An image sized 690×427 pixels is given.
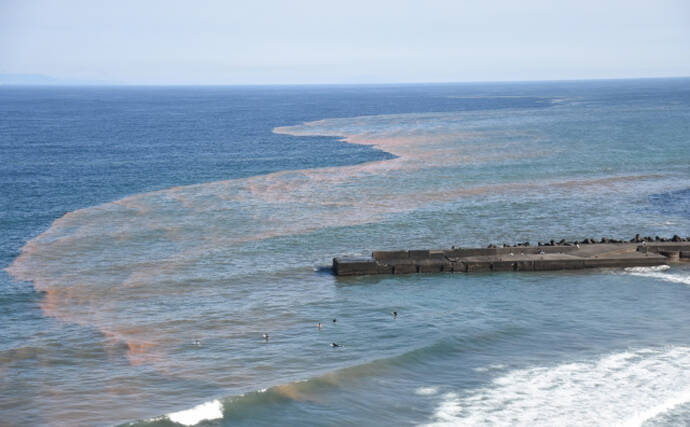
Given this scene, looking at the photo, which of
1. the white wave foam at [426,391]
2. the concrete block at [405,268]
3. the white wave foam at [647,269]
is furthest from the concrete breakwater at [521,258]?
the white wave foam at [426,391]

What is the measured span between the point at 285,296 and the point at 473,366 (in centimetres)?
1698

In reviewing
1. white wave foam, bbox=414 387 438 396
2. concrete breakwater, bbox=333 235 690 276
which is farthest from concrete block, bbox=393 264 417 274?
white wave foam, bbox=414 387 438 396

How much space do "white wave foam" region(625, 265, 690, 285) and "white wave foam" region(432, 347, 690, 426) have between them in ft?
52.4

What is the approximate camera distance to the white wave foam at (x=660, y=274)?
5509 cm

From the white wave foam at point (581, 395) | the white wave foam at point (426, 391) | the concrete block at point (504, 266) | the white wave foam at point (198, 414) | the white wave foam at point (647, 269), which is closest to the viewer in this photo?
the white wave foam at point (581, 395)

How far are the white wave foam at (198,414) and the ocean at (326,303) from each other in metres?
0.09

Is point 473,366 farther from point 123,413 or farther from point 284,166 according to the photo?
point 284,166

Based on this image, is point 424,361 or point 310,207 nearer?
point 424,361

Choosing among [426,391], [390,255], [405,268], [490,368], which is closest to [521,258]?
[405,268]

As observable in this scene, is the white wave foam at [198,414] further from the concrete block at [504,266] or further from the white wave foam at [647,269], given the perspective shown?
the white wave foam at [647,269]

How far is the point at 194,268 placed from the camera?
59.5 metres

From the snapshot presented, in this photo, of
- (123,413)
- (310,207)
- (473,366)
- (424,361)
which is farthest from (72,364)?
(310,207)

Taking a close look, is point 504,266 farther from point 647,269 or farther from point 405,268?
point 647,269

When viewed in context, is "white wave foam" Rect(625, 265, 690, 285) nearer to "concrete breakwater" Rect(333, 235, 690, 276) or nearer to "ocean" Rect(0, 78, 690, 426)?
"ocean" Rect(0, 78, 690, 426)
